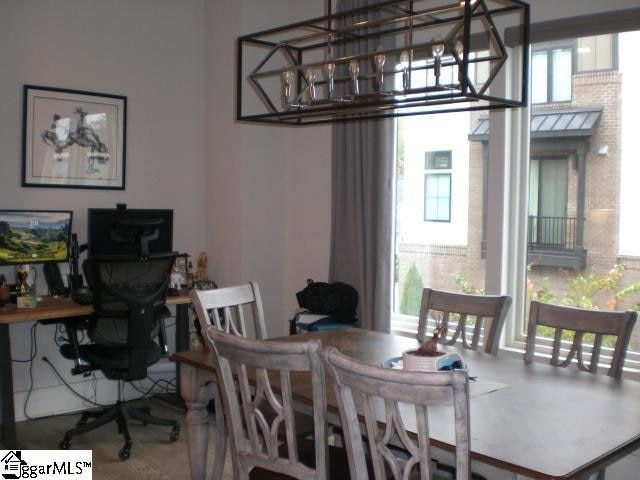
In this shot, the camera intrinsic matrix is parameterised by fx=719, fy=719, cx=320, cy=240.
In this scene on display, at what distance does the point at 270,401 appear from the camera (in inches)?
84.0

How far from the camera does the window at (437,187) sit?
419 centimetres

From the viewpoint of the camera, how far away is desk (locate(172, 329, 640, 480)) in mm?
1738

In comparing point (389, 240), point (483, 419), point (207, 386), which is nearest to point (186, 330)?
point (389, 240)

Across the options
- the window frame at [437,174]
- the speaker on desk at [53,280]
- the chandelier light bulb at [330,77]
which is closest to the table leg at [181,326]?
the speaker on desk at [53,280]

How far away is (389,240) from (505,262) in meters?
0.72

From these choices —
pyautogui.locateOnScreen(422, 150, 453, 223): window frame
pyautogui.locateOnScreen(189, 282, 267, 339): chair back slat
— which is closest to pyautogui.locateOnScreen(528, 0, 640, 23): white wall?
pyautogui.locateOnScreen(422, 150, 453, 223): window frame

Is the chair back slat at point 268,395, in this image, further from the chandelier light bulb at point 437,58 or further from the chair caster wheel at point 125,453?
the chair caster wheel at point 125,453

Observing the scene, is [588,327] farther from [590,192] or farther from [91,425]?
[91,425]

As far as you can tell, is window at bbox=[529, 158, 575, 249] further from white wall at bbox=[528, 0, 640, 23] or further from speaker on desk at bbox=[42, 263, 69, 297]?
speaker on desk at bbox=[42, 263, 69, 297]

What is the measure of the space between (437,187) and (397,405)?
2.65 m

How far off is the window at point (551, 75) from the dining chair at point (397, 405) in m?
2.29

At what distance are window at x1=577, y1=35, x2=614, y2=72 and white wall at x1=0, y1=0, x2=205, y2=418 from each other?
101 inches

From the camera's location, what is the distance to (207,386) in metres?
2.75

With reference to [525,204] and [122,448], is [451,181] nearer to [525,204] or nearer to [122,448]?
[525,204]
